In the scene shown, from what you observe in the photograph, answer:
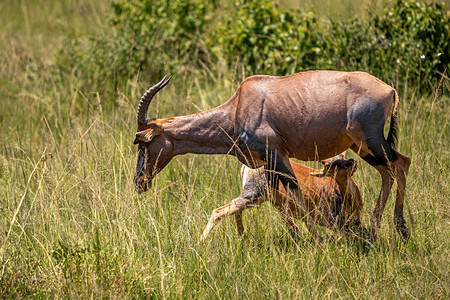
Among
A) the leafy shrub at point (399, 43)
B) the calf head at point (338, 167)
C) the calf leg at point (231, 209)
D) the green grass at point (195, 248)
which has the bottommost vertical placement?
the calf leg at point (231, 209)

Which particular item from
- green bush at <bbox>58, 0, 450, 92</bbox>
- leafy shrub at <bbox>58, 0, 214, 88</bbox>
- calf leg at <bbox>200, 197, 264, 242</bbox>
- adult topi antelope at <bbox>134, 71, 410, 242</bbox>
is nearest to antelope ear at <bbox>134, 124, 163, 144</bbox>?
adult topi antelope at <bbox>134, 71, 410, 242</bbox>

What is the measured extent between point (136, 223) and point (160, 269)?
0.95m

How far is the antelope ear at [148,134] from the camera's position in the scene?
602 centimetres

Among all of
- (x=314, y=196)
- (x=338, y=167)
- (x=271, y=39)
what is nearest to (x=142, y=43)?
(x=271, y=39)

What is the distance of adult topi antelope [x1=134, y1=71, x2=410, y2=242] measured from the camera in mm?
5488

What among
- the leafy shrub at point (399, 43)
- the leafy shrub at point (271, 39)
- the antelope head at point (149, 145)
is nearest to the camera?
the antelope head at point (149, 145)

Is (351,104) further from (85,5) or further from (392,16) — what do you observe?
(85,5)

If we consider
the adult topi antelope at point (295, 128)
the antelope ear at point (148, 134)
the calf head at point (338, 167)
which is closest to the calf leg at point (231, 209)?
the adult topi antelope at point (295, 128)

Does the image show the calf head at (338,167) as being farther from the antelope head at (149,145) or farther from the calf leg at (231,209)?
the antelope head at (149,145)

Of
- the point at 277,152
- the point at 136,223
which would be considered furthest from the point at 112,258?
the point at 277,152

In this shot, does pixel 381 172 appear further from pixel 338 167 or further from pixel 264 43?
pixel 264 43

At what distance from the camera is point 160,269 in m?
4.96

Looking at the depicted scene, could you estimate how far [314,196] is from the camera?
257 inches

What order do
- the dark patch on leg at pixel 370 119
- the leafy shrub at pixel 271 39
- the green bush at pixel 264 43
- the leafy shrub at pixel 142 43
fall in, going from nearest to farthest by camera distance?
the dark patch on leg at pixel 370 119 < the green bush at pixel 264 43 < the leafy shrub at pixel 271 39 < the leafy shrub at pixel 142 43
